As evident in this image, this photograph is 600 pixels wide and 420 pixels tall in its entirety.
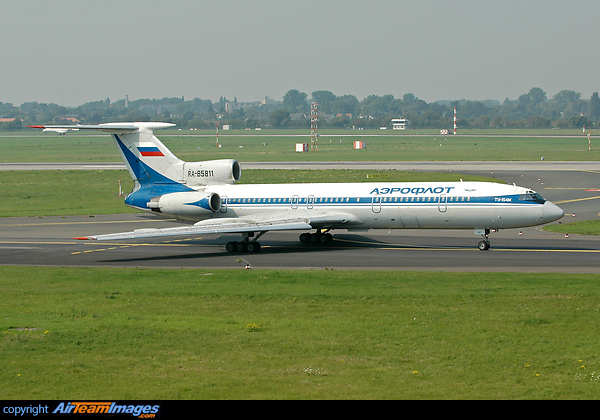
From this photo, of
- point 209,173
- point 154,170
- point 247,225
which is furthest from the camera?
point 209,173

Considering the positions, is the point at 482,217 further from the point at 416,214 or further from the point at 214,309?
the point at 214,309

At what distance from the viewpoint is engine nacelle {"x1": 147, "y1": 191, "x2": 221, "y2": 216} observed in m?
41.2

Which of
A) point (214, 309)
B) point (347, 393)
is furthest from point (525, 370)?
point (214, 309)

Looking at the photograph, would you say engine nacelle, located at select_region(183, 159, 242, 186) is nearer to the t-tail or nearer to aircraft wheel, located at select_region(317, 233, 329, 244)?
the t-tail

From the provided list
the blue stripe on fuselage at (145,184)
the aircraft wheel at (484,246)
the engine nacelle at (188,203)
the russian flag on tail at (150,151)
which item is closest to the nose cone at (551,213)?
the aircraft wheel at (484,246)

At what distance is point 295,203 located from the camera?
134 feet

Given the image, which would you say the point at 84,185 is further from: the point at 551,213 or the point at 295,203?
the point at 551,213

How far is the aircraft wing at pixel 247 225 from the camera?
37.2 metres

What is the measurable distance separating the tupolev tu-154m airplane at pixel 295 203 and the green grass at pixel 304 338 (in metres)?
9.12

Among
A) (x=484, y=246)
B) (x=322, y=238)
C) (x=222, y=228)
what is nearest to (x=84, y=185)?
(x=222, y=228)

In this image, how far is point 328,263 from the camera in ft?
112

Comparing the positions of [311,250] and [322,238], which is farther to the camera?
[322,238]

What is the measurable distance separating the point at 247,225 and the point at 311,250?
3.86 meters

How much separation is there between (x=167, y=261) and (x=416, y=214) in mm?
13733
